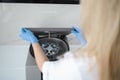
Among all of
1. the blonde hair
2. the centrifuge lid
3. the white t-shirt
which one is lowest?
the centrifuge lid

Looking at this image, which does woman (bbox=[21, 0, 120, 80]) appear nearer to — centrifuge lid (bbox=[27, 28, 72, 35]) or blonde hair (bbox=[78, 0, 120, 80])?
blonde hair (bbox=[78, 0, 120, 80])

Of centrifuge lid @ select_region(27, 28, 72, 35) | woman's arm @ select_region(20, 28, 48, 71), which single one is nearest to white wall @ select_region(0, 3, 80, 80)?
centrifuge lid @ select_region(27, 28, 72, 35)

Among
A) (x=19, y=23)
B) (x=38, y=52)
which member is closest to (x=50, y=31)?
(x=19, y=23)

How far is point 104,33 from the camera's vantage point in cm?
83

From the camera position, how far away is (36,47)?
1276mm

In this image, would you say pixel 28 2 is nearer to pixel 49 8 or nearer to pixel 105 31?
pixel 49 8

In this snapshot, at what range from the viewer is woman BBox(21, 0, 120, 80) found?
2.66 ft

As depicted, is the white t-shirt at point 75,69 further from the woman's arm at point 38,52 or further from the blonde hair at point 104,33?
the woman's arm at point 38,52

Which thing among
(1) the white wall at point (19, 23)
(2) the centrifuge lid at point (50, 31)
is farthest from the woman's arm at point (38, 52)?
(1) the white wall at point (19, 23)

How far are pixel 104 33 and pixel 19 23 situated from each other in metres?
1.06

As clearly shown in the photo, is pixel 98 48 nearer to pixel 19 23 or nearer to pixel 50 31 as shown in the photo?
pixel 50 31

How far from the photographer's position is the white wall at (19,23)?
175 centimetres

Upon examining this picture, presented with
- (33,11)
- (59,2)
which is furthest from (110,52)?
(33,11)

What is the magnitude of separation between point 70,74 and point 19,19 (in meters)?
0.95
